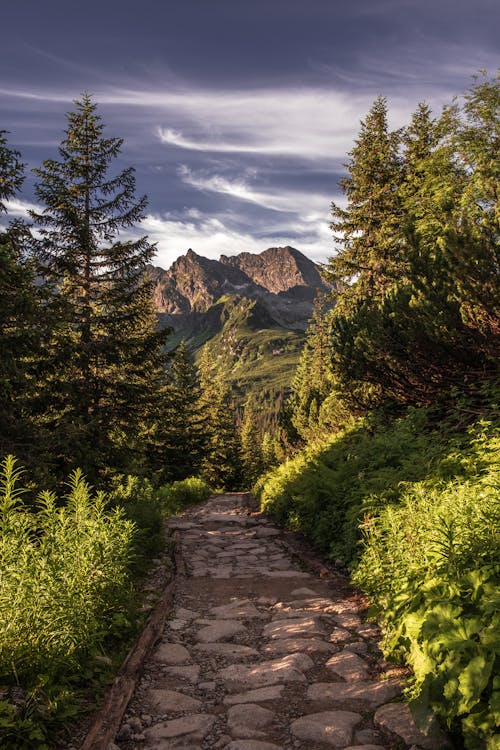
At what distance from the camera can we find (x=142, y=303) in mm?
15938

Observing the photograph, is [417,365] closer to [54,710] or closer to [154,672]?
[154,672]

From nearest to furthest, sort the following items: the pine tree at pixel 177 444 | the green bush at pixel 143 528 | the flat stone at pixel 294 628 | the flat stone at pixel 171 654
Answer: the flat stone at pixel 171 654 → the flat stone at pixel 294 628 → the green bush at pixel 143 528 → the pine tree at pixel 177 444

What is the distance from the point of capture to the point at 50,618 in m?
3.76

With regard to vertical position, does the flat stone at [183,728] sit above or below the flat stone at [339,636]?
above

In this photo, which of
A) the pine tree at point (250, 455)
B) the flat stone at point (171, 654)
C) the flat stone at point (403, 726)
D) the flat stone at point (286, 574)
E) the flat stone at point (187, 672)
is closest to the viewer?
the flat stone at point (403, 726)

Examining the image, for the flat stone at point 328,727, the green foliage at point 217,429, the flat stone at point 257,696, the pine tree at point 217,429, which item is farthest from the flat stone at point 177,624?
Result: the pine tree at point 217,429

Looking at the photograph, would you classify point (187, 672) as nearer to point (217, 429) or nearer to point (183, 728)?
→ point (183, 728)

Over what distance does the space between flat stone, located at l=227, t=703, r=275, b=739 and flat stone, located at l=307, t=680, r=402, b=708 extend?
456 millimetres

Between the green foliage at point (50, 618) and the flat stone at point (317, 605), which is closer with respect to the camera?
the green foliage at point (50, 618)

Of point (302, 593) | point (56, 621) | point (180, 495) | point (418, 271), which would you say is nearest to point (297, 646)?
point (302, 593)

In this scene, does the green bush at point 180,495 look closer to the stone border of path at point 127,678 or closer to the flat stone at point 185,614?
the stone border of path at point 127,678

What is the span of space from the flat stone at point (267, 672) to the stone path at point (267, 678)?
10 millimetres

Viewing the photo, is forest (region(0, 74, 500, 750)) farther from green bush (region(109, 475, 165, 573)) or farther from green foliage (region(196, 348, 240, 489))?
green foliage (region(196, 348, 240, 489))

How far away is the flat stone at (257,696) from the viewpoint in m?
3.80
